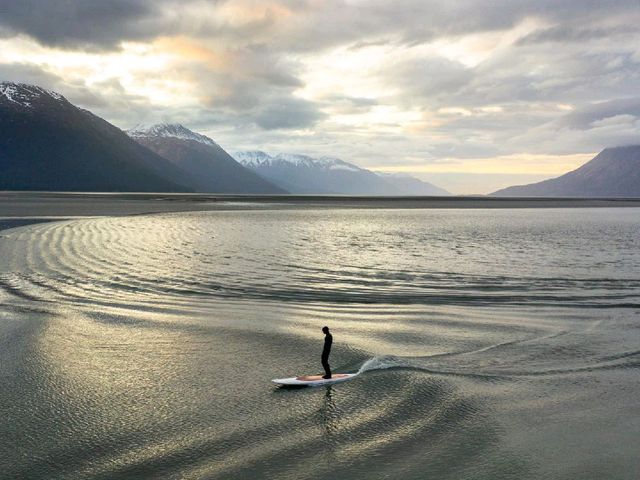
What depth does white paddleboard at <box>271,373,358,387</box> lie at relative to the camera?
1675 cm

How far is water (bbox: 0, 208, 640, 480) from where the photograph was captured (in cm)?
1239

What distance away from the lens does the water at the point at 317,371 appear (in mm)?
12391

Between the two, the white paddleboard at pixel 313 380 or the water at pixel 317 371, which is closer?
the water at pixel 317 371

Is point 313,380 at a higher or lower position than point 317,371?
higher

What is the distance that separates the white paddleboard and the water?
1.75 feet

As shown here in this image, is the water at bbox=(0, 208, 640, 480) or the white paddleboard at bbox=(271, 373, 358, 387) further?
the white paddleboard at bbox=(271, 373, 358, 387)

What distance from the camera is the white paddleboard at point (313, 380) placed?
16750 millimetres

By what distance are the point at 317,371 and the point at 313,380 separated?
1.70m

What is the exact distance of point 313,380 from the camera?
55.6 ft

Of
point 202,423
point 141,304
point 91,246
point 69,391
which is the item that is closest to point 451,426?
point 202,423

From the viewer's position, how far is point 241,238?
2440 inches

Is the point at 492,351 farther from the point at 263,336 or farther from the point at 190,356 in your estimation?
the point at 190,356

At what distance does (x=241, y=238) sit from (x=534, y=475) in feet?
172

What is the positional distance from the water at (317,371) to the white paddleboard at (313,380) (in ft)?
1.75
